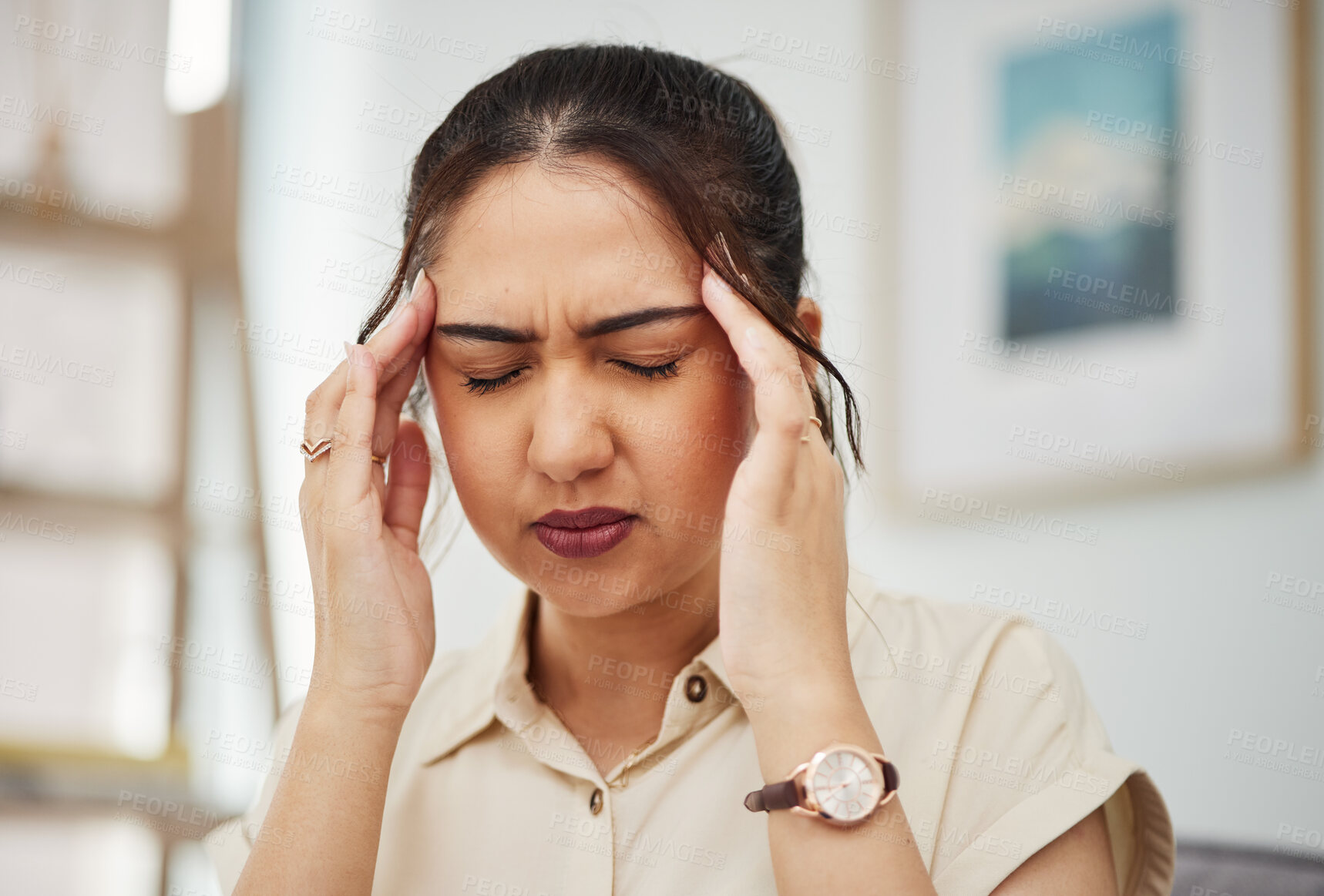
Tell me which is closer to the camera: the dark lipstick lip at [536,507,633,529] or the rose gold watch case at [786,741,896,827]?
the rose gold watch case at [786,741,896,827]

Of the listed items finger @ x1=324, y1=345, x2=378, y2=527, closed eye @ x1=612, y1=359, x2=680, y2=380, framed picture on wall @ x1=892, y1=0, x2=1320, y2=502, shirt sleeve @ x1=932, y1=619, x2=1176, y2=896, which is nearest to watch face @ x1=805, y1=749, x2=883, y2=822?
shirt sleeve @ x1=932, y1=619, x2=1176, y2=896

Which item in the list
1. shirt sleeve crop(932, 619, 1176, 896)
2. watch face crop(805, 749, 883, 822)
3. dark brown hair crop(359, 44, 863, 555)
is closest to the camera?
watch face crop(805, 749, 883, 822)

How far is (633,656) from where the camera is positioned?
54.1 inches

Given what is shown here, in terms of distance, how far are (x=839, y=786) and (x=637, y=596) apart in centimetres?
33

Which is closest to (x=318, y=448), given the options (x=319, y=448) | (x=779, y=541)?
(x=319, y=448)

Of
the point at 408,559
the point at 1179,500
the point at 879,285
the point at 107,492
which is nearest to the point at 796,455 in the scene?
the point at 408,559

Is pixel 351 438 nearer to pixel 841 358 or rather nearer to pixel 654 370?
pixel 654 370

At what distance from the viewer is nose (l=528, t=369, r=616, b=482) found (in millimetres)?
1138

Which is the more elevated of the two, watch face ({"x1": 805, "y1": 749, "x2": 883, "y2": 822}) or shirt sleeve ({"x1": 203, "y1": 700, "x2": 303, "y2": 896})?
watch face ({"x1": 805, "y1": 749, "x2": 883, "y2": 822})

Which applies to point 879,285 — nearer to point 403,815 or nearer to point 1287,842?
point 1287,842

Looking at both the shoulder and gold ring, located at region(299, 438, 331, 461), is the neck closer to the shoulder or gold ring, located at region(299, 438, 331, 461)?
the shoulder

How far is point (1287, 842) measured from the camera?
71.4 inches

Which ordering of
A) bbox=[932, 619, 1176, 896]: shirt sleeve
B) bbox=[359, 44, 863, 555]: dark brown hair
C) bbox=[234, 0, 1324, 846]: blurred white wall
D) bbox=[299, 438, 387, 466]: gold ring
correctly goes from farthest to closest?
bbox=[234, 0, 1324, 846]: blurred white wall → bbox=[299, 438, 387, 466]: gold ring → bbox=[359, 44, 863, 555]: dark brown hair → bbox=[932, 619, 1176, 896]: shirt sleeve

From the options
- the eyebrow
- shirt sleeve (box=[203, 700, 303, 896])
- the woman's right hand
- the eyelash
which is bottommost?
shirt sleeve (box=[203, 700, 303, 896])
